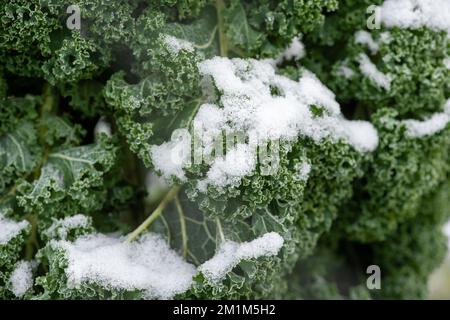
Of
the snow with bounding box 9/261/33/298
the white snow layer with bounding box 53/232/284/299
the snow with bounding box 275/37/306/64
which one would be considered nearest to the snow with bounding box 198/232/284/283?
the white snow layer with bounding box 53/232/284/299

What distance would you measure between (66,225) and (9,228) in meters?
0.18

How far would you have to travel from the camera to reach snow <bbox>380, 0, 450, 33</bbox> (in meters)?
2.20

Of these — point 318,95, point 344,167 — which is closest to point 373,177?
point 344,167

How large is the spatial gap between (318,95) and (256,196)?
16.5 inches

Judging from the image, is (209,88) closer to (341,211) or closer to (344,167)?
(344,167)

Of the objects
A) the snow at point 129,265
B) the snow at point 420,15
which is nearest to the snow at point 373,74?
the snow at point 420,15

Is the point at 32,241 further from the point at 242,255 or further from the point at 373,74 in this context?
the point at 373,74

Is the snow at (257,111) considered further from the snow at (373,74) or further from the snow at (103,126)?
the snow at (103,126)

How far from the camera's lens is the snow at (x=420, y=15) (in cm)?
220

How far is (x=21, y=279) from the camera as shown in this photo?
2111mm

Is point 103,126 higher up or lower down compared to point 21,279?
higher up

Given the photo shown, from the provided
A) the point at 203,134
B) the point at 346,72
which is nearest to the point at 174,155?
the point at 203,134

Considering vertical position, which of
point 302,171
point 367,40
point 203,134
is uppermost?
point 367,40

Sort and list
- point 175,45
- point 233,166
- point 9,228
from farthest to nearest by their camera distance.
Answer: point 9,228, point 175,45, point 233,166
